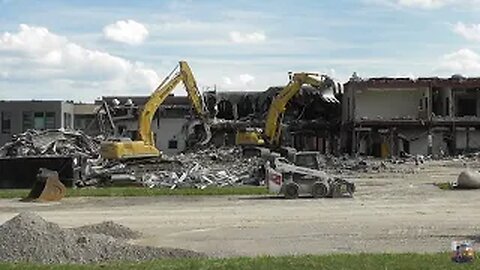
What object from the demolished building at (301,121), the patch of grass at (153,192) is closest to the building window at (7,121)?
the demolished building at (301,121)

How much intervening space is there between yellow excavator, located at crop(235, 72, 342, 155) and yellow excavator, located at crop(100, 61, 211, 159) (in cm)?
554

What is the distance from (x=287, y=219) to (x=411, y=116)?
6763 centimetres

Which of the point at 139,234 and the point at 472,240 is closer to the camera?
the point at 472,240

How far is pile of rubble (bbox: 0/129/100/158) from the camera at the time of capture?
70000 millimetres

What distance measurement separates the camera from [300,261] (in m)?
15.9

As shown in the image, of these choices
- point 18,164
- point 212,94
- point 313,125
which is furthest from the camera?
point 212,94

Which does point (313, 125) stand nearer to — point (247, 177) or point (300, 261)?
point (247, 177)

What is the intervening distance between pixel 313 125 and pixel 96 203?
61.5m

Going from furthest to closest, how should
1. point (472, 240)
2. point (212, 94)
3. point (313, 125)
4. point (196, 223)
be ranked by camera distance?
point (212, 94) → point (313, 125) → point (196, 223) → point (472, 240)

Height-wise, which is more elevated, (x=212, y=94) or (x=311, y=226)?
(x=212, y=94)

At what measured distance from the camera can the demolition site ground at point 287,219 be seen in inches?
884

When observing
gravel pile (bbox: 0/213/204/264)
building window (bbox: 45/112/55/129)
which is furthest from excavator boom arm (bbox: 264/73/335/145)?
gravel pile (bbox: 0/213/204/264)

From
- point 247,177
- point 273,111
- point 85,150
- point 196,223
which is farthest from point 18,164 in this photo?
point 273,111

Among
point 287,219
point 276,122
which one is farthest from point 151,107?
point 287,219
